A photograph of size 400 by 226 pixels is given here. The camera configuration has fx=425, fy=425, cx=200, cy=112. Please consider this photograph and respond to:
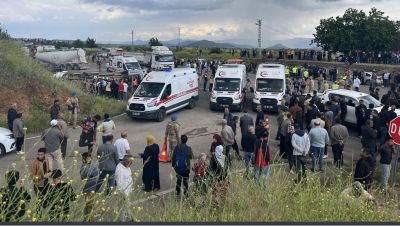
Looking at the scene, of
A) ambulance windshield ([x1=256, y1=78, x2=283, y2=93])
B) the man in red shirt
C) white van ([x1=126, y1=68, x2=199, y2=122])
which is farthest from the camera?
ambulance windshield ([x1=256, y1=78, x2=283, y2=93])

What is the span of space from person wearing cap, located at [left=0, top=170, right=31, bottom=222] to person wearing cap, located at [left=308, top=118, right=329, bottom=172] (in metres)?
8.54

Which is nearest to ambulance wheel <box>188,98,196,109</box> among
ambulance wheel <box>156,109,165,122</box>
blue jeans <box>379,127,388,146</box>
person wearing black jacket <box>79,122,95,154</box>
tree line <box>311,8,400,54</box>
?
ambulance wheel <box>156,109,165,122</box>

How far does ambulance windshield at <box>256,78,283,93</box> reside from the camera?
74.1 feet

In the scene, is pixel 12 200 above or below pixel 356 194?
above

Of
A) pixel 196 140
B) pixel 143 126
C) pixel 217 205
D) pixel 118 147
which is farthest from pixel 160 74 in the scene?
pixel 217 205

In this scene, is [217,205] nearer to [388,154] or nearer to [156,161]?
[156,161]

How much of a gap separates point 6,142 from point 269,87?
13347 millimetres

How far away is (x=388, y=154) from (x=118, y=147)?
709cm

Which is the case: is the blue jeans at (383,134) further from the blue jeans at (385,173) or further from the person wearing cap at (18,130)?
the person wearing cap at (18,130)

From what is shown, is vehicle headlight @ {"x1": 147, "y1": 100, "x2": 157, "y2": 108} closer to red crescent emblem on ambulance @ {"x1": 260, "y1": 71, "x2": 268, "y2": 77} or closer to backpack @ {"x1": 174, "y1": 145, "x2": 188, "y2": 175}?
red crescent emblem on ambulance @ {"x1": 260, "y1": 71, "x2": 268, "y2": 77}

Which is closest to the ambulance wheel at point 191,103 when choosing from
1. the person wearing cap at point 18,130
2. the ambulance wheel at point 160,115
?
the ambulance wheel at point 160,115

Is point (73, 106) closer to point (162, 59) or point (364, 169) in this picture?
point (364, 169)

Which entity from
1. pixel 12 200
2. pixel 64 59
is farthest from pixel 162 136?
pixel 64 59

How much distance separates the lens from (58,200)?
6.19m
